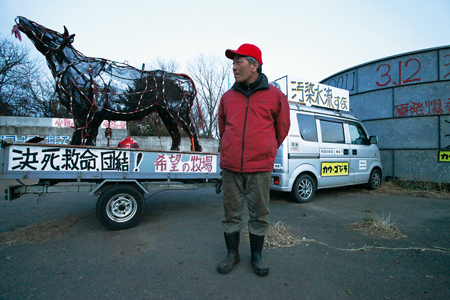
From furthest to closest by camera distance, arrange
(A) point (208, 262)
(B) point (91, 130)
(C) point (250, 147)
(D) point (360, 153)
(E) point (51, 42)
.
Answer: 1. (D) point (360, 153)
2. (B) point (91, 130)
3. (E) point (51, 42)
4. (A) point (208, 262)
5. (C) point (250, 147)

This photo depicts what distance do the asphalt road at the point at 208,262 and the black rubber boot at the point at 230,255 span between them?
5 centimetres

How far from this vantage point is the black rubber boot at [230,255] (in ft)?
6.70

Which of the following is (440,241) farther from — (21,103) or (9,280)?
(21,103)

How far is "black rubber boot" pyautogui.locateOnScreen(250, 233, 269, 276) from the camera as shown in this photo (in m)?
2.00

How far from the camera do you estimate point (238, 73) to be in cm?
209

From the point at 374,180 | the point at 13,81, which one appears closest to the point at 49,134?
the point at 13,81

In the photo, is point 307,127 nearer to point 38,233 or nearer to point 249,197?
point 249,197

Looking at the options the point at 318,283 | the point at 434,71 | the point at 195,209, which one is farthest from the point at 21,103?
the point at 434,71

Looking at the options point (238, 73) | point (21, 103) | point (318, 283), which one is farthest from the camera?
point (21, 103)

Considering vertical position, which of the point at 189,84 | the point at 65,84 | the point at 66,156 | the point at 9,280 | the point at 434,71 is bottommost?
the point at 9,280

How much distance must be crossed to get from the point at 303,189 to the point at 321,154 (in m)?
0.88

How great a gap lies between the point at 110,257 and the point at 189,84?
11.0 feet

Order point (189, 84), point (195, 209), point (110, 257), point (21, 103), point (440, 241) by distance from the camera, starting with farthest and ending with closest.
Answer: point (21, 103), point (189, 84), point (195, 209), point (440, 241), point (110, 257)

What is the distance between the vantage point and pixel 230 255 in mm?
2125
